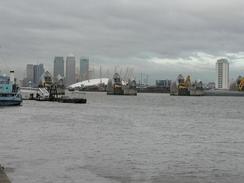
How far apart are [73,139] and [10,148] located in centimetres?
951

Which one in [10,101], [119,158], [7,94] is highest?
[7,94]

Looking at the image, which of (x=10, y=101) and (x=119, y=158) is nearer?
(x=119, y=158)

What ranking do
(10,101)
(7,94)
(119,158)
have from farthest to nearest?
(10,101), (7,94), (119,158)

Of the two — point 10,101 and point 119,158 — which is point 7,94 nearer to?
point 10,101

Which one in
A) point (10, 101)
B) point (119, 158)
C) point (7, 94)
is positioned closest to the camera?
point (119, 158)

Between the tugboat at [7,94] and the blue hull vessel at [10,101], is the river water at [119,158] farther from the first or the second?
the blue hull vessel at [10,101]

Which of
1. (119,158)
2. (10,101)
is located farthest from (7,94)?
(119,158)

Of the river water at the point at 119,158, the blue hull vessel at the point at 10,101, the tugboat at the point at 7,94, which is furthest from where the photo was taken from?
the blue hull vessel at the point at 10,101

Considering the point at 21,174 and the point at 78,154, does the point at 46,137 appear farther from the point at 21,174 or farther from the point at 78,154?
the point at 21,174

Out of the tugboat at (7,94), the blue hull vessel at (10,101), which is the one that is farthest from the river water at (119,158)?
the blue hull vessel at (10,101)

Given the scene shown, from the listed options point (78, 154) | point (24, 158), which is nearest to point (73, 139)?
point (78, 154)

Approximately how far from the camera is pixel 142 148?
4119 centimetres

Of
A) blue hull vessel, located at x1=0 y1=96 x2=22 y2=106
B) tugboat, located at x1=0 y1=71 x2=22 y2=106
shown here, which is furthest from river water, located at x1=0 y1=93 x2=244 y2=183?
blue hull vessel, located at x1=0 y1=96 x2=22 y2=106

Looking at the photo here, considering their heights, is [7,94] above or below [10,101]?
above
